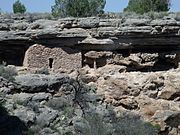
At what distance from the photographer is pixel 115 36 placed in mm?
22109

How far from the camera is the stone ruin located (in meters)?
21.8

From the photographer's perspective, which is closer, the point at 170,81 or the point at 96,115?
the point at 96,115

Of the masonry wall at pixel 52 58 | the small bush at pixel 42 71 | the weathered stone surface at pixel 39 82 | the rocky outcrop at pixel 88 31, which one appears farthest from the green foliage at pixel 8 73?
the rocky outcrop at pixel 88 31

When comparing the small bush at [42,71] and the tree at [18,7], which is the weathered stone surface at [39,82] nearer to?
the small bush at [42,71]

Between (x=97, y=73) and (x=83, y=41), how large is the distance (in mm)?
1599

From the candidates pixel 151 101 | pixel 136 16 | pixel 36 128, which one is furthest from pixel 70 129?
pixel 136 16

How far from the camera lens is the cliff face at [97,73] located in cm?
1800

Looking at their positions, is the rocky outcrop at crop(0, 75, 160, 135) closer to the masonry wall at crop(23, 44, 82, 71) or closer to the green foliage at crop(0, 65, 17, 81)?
the green foliage at crop(0, 65, 17, 81)

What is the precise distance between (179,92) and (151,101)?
1321 mm

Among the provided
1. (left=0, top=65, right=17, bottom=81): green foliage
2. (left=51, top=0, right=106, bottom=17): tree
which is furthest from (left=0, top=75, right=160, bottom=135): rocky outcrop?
(left=51, top=0, right=106, bottom=17): tree

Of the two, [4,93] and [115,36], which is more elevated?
[115,36]

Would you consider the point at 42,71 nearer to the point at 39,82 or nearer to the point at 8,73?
the point at 39,82

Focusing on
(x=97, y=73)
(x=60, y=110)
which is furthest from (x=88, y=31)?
(x=60, y=110)

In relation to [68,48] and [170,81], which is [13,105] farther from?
[170,81]
